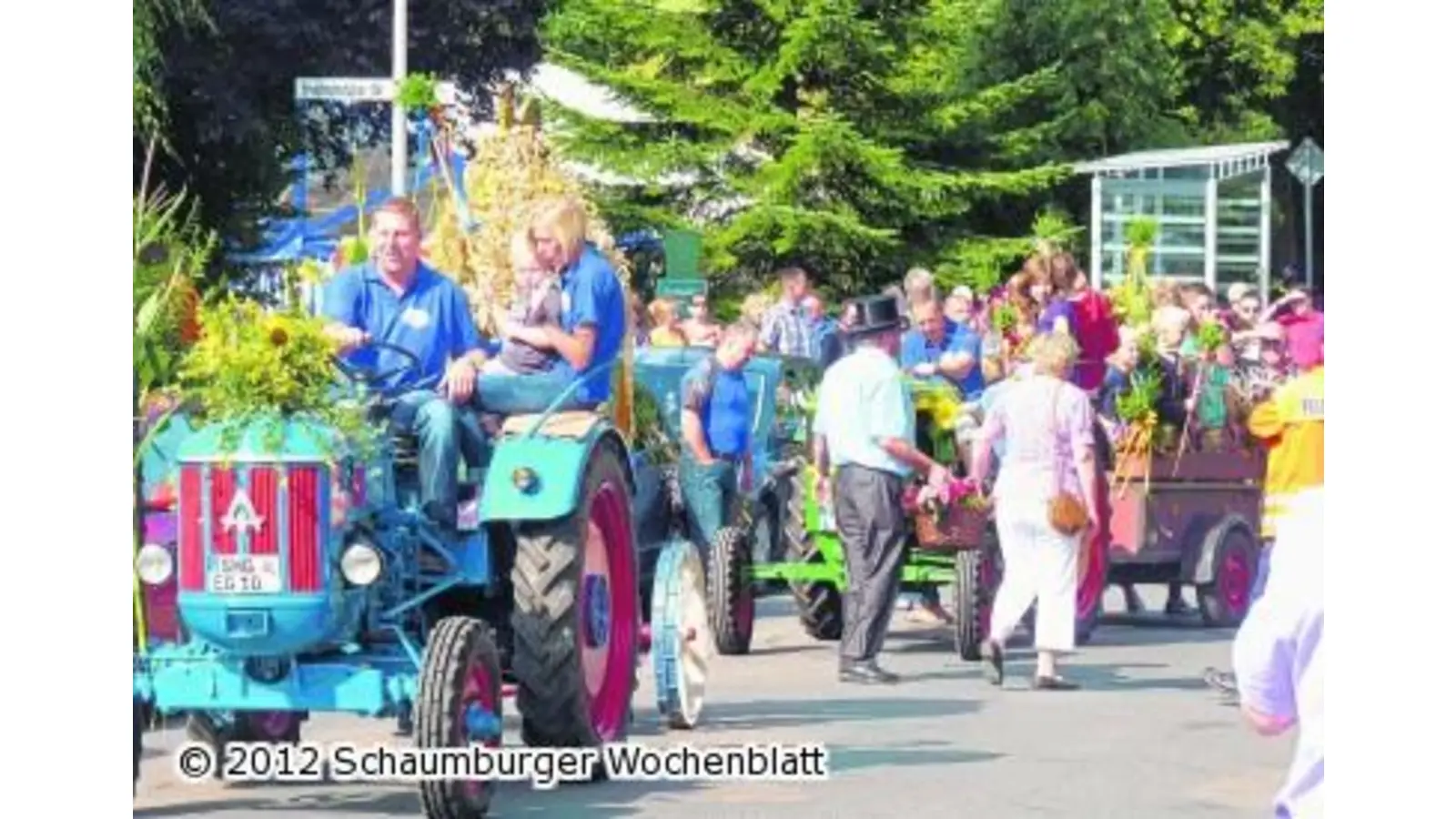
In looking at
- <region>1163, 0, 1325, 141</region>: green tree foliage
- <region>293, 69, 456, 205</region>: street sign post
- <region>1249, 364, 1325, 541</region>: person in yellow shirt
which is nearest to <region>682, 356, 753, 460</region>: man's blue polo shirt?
<region>293, 69, 456, 205</region>: street sign post

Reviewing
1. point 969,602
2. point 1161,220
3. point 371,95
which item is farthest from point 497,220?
point 969,602

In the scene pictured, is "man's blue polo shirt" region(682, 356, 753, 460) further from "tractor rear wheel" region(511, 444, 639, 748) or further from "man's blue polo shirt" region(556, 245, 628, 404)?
"man's blue polo shirt" region(556, 245, 628, 404)

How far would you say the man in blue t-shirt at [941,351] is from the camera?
17844mm

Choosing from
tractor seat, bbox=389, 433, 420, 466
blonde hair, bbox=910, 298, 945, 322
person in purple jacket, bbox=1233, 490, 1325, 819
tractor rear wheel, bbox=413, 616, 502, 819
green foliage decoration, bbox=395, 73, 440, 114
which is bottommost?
tractor rear wheel, bbox=413, 616, 502, 819

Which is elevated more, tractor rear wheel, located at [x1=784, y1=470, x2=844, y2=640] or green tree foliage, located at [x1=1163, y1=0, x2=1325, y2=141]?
green tree foliage, located at [x1=1163, y1=0, x2=1325, y2=141]

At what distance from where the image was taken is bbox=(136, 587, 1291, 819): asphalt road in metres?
11.9

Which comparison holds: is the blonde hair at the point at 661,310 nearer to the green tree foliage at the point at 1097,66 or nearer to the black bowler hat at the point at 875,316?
the green tree foliage at the point at 1097,66

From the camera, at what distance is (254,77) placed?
14.1 meters

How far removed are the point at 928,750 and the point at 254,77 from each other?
318 centimetres

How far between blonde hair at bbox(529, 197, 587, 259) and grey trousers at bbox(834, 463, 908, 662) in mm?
3198

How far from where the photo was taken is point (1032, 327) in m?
17.6

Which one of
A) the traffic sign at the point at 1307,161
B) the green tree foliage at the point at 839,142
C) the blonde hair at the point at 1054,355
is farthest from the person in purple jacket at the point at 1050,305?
the traffic sign at the point at 1307,161

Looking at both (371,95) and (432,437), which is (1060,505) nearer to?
(371,95)
